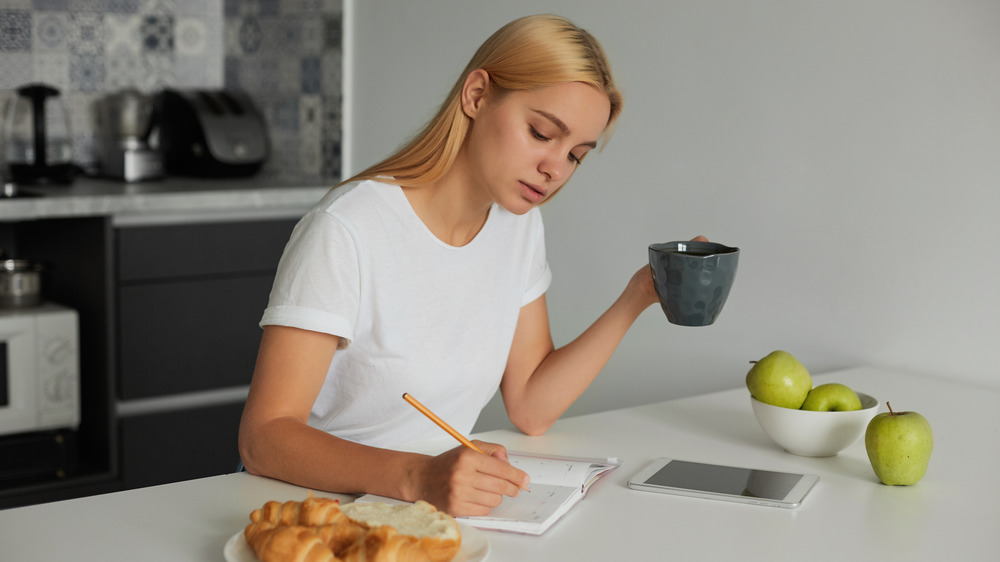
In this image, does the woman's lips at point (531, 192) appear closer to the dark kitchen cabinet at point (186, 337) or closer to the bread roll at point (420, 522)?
the bread roll at point (420, 522)

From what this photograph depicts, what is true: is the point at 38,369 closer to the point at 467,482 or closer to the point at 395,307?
the point at 395,307

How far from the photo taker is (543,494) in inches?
41.2

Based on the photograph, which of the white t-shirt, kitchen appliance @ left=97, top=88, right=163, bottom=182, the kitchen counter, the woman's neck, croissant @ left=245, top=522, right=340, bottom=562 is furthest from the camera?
kitchen appliance @ left=97, top=88, right=163, bottom=182

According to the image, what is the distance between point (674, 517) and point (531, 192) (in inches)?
18.3

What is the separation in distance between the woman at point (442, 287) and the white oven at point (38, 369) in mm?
1446

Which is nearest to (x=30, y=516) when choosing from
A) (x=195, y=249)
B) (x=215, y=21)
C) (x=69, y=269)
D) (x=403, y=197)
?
(x=403, y=197)

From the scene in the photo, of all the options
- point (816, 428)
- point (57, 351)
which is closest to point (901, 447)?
point (816, 428)

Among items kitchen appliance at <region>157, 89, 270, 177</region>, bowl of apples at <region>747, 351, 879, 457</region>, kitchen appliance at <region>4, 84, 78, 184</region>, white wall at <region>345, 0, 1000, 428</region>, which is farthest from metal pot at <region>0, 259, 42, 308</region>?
bowl of apples at <region>747, 351, 879, 457</region>

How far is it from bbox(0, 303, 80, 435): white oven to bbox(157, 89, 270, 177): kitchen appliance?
0.64 m

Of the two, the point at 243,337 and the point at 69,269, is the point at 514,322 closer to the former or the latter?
the point at 243,337

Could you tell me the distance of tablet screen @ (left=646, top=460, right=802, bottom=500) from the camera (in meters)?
1.09

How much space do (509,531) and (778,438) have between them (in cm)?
46

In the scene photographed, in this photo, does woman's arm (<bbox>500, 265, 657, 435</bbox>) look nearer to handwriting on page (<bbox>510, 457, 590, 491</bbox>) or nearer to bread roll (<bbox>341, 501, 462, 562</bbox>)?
handwriting on page (<bbox>510, 457, 590, 491</bbox>)

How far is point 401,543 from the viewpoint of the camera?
81 centimetres
